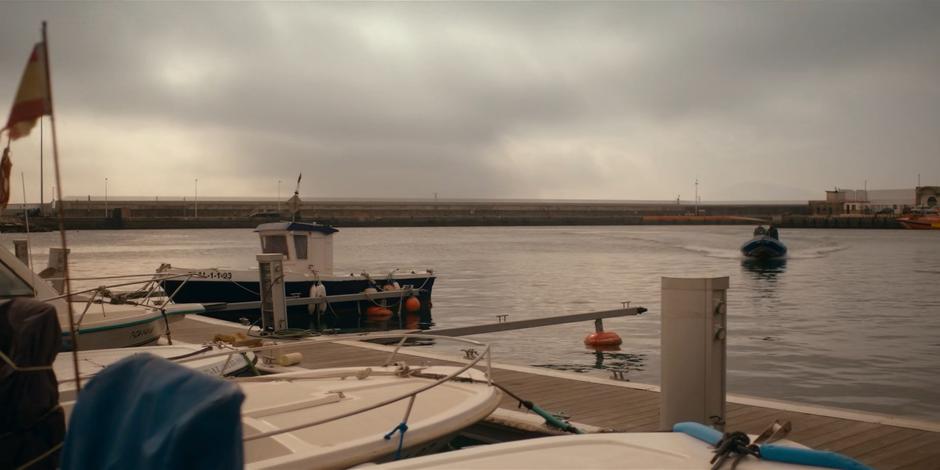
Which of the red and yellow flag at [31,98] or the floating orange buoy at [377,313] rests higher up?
the red and yellow flag at [31,98]

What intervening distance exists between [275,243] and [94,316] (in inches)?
485

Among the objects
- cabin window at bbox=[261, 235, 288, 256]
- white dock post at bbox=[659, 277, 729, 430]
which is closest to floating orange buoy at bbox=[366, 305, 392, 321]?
cabin window at bbox=[261, 235, 288, 256]

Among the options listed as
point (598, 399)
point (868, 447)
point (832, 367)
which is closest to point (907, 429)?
point (868, 447)

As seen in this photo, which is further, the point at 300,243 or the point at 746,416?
the point at 300,243

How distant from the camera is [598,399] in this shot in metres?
9.02

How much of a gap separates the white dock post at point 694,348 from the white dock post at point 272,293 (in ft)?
32.9

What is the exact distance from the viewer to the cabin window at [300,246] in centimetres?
2403

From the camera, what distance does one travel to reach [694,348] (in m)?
6.88

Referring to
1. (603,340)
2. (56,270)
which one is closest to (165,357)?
(603,340)

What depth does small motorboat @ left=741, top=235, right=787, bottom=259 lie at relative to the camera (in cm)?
5425

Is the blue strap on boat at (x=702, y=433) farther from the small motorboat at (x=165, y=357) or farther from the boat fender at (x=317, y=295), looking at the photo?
the boat fender at (x=317, y=295)

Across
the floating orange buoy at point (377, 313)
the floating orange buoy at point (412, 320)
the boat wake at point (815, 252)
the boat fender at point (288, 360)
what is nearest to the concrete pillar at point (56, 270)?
the boat fender at point (288, 360)

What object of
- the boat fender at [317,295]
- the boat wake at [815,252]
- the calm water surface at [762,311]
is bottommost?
the boat wake at [815,252]

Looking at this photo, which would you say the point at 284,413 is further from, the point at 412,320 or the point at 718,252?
the point at 718,252
